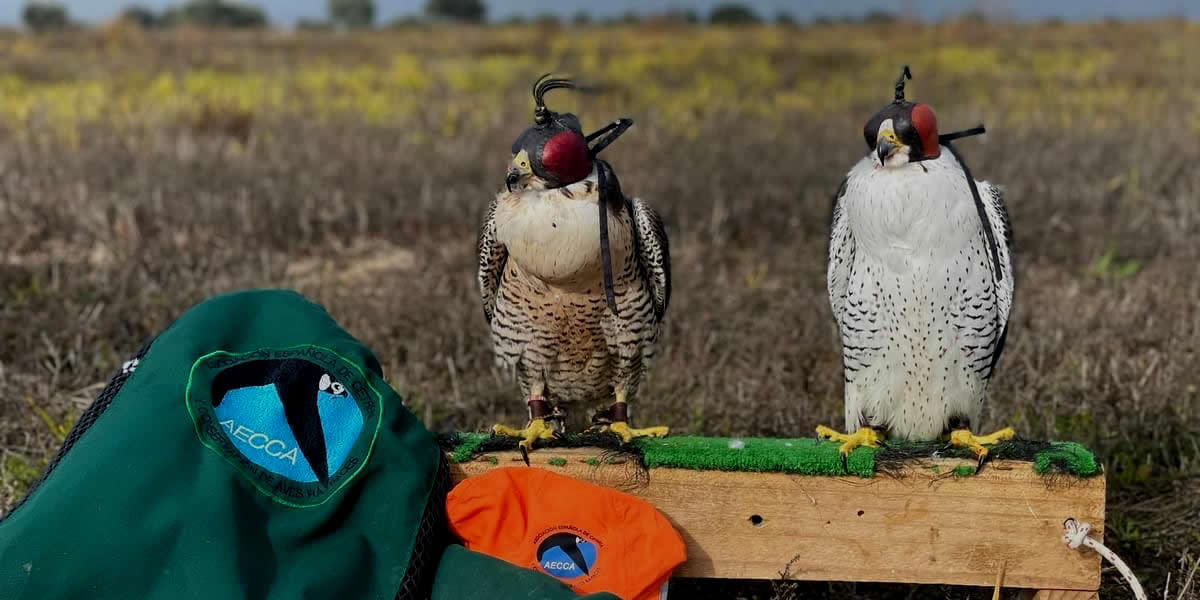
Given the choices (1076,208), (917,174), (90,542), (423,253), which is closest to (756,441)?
(917,174)

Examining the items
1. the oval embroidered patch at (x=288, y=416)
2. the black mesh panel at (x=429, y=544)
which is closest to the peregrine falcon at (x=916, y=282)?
the black mesh panel at (x=429, y=544)

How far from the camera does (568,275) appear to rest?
2162 mm

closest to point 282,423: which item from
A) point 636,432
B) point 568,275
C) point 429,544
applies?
point 429,544

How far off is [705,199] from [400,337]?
2742 mm

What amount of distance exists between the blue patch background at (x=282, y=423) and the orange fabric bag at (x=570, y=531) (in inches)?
10.2

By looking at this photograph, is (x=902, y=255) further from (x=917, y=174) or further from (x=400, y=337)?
(x=400, y=337)

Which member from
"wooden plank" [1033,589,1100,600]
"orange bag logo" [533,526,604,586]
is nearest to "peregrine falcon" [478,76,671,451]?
"orange bag logo" [533,526,604,586]

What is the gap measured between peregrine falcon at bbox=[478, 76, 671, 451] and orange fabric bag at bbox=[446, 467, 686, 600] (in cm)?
19

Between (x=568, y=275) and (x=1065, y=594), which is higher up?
(x=568, y=275)

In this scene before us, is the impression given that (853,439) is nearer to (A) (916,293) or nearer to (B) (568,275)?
(A) (916,293)

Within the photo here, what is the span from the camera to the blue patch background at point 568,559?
1.96 meters

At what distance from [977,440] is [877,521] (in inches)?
12.2

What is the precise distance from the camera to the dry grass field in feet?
11.2

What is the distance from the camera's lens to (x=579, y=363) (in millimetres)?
2543
